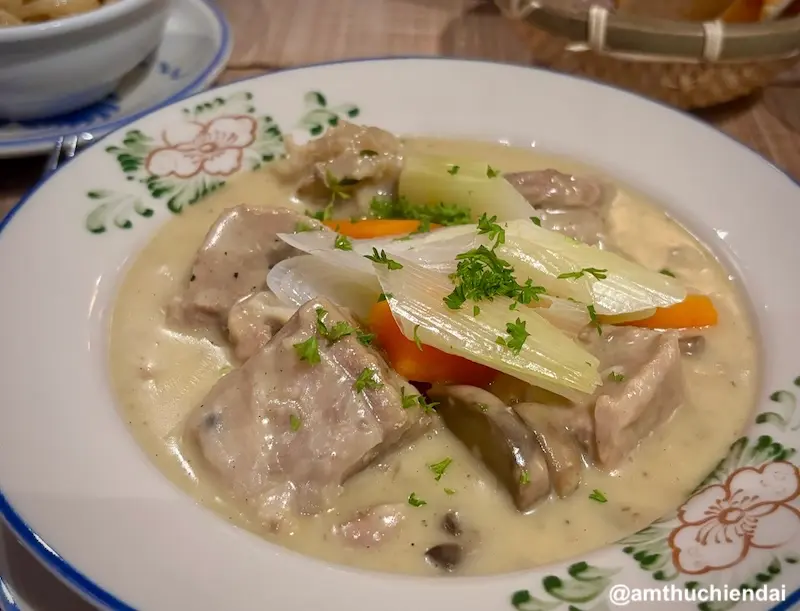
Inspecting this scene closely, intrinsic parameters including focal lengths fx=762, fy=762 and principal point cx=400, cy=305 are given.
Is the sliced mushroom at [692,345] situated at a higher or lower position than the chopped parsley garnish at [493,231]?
lower

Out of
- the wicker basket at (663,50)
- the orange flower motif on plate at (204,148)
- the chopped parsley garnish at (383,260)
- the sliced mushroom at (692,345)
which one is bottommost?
the orange flower motif on plate at (204,148)

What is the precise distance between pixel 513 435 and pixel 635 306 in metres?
0.59

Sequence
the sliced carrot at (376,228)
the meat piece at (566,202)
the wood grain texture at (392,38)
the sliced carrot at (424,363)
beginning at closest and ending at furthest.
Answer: the sliced carrot at (424,363) < the sliced carrot at (376,228) < the meat piece at (566,202) < the wood grain texture at (392,38)

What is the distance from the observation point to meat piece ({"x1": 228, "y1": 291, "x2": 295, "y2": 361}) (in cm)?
206

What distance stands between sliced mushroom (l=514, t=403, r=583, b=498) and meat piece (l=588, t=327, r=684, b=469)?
0.24 ft

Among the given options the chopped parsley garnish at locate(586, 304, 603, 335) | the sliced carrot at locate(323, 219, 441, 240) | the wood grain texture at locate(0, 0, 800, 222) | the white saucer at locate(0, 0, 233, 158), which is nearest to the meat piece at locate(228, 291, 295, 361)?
the sliced carrot at locate(323, 219, 441, 240)

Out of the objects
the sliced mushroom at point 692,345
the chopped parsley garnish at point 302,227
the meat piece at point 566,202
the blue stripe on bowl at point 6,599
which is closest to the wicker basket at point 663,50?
the meat piece at point 566,202

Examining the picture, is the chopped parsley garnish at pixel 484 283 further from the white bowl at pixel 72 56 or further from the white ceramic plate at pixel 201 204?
the white bowl at pixel 72 56

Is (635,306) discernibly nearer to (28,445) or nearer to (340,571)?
(340,571)

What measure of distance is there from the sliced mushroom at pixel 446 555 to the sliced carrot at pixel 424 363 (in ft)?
1.47

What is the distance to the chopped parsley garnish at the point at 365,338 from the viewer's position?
75.3 inches

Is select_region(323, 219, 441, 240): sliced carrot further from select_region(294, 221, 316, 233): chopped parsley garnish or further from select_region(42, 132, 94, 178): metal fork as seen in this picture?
select_region(42, 132, 94, 178): metal fork

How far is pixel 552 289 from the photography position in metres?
2.09

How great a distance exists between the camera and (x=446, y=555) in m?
1.64
